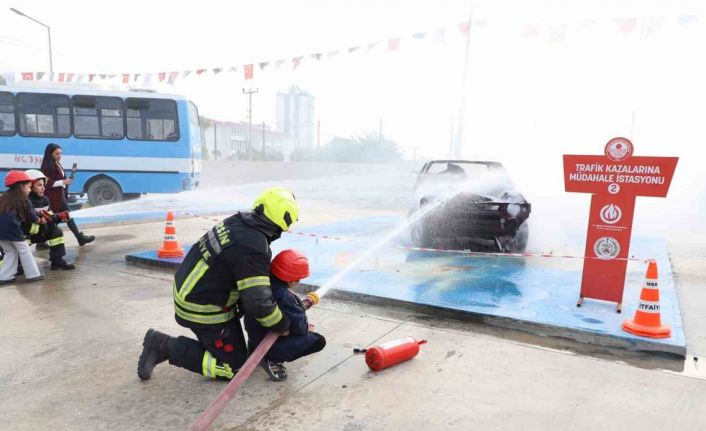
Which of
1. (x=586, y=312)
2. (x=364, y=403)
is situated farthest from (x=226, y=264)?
(x=586, y=312)

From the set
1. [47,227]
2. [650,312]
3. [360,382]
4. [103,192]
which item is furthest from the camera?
[103,192]

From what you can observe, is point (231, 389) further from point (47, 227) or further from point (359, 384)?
point (47, 227)

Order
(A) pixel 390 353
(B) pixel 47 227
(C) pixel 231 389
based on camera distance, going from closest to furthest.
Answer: (C) pixel 231 389, (A) pixel 390 353, (B) pixel 47 227

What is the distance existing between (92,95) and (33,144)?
6.75 ft

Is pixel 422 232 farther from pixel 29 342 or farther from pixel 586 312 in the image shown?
pixel 29 342

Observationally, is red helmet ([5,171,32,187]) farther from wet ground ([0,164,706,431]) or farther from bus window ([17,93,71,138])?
bus window ([17,93,71,138])

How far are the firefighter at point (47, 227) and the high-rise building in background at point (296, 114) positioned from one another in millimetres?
A: 64441

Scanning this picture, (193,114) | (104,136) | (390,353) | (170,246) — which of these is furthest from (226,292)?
(193,114)

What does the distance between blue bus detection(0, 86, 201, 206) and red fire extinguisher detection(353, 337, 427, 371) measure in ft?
38.6

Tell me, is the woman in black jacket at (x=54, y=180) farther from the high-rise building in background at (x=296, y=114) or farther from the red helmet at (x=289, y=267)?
the high-rise building in background at (x=296, y=114)

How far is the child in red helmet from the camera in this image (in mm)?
3047

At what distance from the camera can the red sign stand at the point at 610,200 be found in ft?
14.0

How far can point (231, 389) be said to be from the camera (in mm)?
2572

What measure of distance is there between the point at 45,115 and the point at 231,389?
44.4 feet
